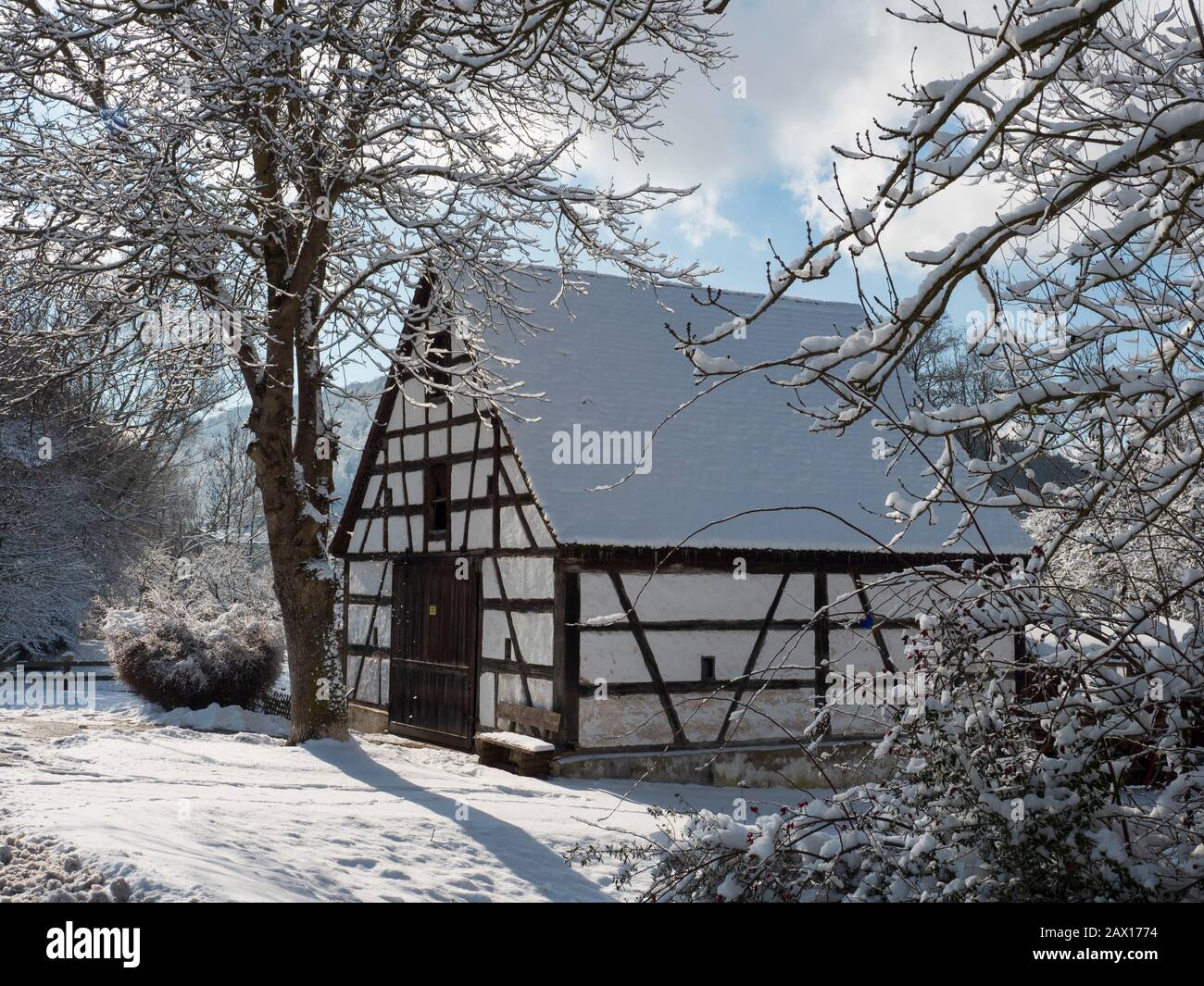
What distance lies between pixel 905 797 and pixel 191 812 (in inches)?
174

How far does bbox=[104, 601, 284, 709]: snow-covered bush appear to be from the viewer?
17.0 m

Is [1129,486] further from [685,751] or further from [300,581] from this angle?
[300,581]

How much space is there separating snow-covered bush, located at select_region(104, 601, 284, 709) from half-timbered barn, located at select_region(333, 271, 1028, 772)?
7.54ft

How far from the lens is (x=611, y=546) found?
11.7 meters

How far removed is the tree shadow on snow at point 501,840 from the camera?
651 centimetres

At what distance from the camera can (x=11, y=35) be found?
9.23m

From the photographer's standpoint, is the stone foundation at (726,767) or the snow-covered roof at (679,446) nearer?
the stone foundation at (726,767)
